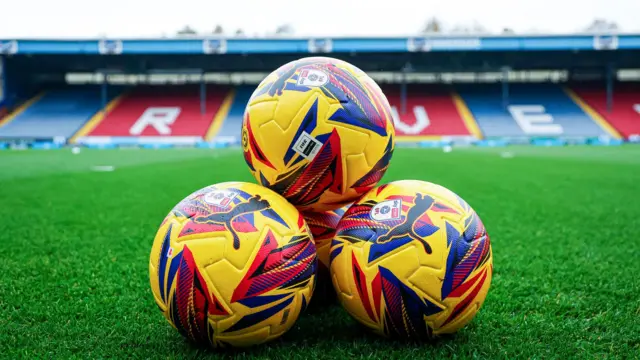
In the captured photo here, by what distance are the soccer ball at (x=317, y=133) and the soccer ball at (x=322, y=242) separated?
197 millimetres

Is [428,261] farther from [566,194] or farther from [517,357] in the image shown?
[566,194]

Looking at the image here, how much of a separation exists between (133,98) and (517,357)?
3321 centimetres

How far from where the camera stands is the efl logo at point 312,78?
7.93 feet

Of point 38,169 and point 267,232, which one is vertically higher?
point 267,232

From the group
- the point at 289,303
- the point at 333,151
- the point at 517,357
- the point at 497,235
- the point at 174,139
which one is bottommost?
the point at 174,139

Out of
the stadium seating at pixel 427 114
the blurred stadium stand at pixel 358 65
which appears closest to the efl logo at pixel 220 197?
the blurred stadium stand at pixel 358 65

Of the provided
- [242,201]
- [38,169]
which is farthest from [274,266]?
[38,169]

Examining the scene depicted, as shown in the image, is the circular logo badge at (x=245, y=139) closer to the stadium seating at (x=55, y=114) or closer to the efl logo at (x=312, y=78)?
the efl logo at (x=312, y=78)

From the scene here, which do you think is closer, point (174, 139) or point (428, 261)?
point (428, 261)

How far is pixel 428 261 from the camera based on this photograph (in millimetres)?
2178

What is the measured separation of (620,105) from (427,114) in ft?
37.0

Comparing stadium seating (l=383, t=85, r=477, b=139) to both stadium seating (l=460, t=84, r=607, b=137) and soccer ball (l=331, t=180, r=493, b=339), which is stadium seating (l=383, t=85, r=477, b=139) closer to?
stadium seating (l=460, t=84, r=607, b=137)

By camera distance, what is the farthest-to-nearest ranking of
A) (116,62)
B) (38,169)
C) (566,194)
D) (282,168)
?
1. (116,62)
2. (38,169)
3. (566,194)
4. (282,168)

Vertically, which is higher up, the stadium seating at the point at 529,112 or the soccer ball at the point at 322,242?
the soccer ball at the point at 322,242
